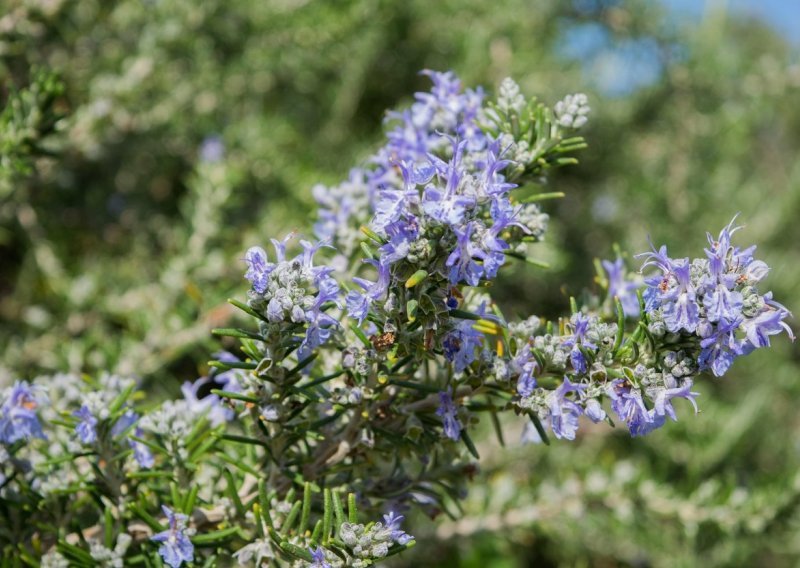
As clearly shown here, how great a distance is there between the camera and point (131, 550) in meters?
1.01

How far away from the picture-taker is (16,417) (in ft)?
3.23

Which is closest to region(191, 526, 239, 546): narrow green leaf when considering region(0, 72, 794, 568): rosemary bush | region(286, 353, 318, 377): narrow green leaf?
region(0, 72, 794, 568): rosemary bush

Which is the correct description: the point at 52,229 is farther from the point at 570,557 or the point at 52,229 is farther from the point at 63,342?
the point at 570,557

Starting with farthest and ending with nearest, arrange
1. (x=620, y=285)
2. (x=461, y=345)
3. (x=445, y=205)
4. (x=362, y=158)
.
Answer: (x=362, y=158) < (x=620, y=285) < (x=461, y=345) < (x=445, y=205)

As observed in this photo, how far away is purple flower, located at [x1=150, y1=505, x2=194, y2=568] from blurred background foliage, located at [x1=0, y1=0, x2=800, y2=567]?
590 millimetres

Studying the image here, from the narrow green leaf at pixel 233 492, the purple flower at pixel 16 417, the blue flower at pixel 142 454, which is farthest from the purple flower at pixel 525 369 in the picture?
the purple flower at pixel 16 417

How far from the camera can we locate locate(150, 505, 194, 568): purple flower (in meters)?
0.89

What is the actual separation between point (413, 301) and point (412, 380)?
20cm

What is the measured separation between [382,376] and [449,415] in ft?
0.33

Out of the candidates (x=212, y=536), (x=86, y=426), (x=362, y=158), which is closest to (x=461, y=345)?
(x=212, y=536)

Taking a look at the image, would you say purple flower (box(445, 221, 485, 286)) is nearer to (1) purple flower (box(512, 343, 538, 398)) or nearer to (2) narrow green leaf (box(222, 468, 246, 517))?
(1) purple flower (box(512, 343, 538, 398))

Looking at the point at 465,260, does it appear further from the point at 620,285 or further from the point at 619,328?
the point at 620,285

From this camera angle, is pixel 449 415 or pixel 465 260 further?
pixel 449 415

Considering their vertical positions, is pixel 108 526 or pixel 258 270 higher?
pixel 258 270
